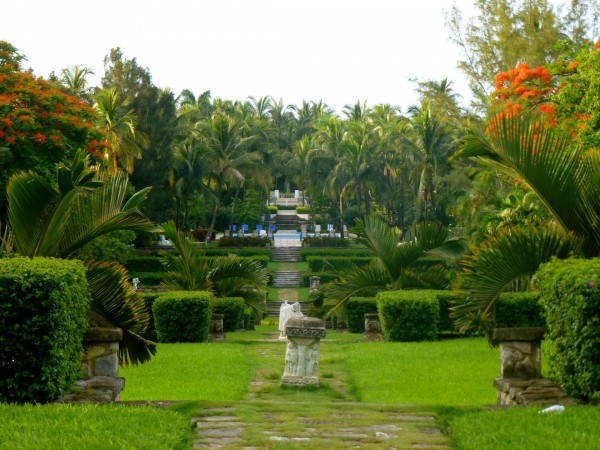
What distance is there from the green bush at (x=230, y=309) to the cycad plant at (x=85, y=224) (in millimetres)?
12357

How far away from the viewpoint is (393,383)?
12.6 metres

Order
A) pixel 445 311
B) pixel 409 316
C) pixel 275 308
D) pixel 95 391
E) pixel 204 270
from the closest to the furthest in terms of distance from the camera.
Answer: pixel 95 391, pixel 409 316, pixel 445 311, pixel 204 270, pixel 275 308

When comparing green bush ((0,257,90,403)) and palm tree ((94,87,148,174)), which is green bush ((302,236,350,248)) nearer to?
palm tree ((94,87,148,174))

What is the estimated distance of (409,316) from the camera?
18.8 meters

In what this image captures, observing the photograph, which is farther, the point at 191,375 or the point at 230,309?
the point at 230,309

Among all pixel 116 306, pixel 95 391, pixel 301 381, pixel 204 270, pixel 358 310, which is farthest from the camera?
pixel 358 310

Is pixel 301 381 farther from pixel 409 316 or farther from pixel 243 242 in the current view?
pixel 243 242

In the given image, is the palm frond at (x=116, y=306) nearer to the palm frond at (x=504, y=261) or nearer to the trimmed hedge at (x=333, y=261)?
the palm frond at (x=504, y=261)

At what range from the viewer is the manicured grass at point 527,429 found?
6.36 meters

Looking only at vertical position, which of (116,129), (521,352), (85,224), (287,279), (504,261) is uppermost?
(116,129)

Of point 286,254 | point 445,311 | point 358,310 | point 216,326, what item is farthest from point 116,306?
point 286,254

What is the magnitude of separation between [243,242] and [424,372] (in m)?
44.8

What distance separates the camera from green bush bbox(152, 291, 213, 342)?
1917 centimetres

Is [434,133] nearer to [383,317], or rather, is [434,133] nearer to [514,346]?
[383,317]
